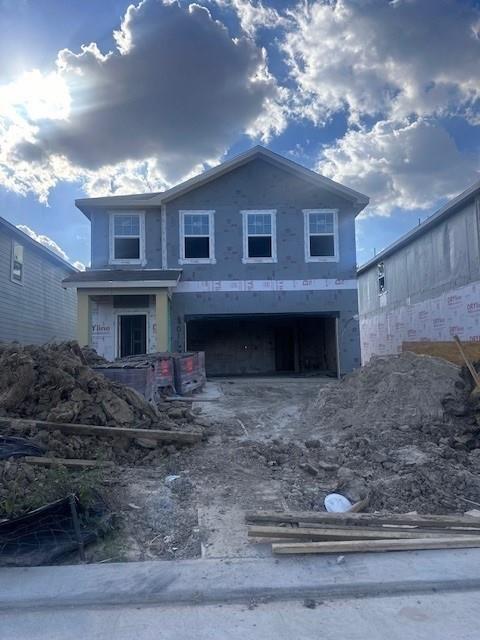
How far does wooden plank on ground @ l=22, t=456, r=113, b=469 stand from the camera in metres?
5.40

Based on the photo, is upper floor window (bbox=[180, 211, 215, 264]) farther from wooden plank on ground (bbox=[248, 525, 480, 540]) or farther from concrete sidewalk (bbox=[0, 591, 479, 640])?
concrete sidewalk (bbox=[0, 591, 479, 640])

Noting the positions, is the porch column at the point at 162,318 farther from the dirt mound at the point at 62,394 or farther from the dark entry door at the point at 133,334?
the dirt mound at the point at 62,394

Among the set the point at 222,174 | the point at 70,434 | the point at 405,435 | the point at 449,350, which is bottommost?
the point at 405,435

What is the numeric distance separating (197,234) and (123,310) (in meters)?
3.58

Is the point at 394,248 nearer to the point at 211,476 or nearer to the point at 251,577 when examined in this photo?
the point at 211,476

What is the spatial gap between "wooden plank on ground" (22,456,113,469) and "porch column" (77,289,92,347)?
8788 mm

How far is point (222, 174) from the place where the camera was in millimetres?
15680

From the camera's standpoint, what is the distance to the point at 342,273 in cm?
1566

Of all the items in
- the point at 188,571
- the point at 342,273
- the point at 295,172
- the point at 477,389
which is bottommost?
the point at 188,571

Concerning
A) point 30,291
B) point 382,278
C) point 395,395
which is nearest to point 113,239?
point 30,291

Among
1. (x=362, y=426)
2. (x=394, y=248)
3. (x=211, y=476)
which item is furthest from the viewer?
(x=394, y=248)

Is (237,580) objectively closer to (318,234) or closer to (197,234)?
(197,234)

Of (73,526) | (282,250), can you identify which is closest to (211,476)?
(73,526)

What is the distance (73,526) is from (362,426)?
5.15 metres
